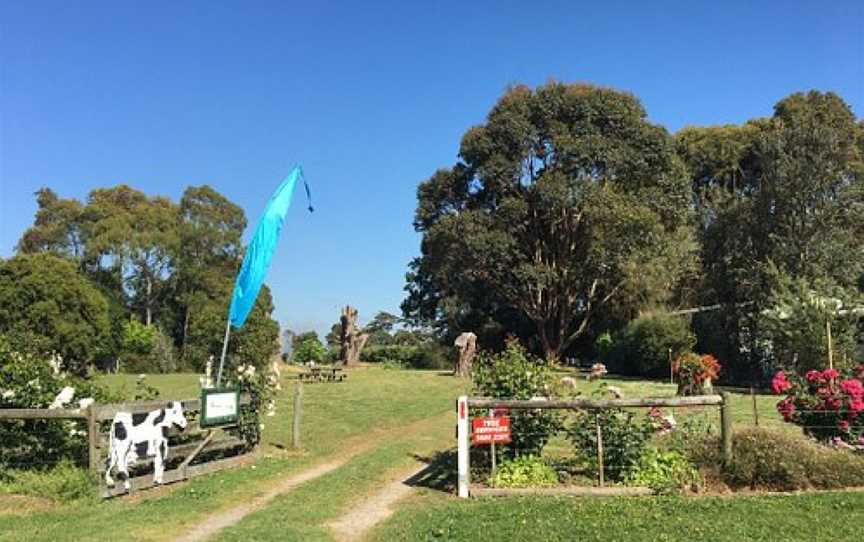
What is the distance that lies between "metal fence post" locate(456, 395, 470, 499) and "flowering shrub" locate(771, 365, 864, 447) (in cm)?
519

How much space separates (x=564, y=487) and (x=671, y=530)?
7.21 ft

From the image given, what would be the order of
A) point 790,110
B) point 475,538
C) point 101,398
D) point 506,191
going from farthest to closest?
point 790,110, point 506,191, point 101,398, point 475,538

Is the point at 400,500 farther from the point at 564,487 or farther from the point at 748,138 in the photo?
the point at 748,138

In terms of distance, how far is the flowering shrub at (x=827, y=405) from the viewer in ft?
35.2

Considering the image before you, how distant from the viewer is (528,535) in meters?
7.54

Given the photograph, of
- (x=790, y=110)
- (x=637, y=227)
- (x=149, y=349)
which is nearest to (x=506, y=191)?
(x=637, y=227)

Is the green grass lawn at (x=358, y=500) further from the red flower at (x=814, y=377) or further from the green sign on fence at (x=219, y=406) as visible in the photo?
the red flower at (x=814, y=377)

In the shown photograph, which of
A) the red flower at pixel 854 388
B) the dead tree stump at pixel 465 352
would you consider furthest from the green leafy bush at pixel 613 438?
the dead tree stump at pixel 465 352

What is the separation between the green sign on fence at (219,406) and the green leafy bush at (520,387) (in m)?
4.17

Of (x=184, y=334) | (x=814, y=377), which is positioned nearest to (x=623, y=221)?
(x=814, y=377)

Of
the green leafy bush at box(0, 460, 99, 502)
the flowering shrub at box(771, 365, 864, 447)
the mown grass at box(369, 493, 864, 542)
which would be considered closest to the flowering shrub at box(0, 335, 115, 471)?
the green leafy bush at box(0, 460, 99, 502)

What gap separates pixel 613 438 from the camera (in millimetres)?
9992

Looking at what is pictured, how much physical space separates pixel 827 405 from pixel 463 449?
566cm

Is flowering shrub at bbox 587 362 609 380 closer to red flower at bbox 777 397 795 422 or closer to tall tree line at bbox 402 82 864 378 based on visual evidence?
red flower at bbox 777 397 795 422
